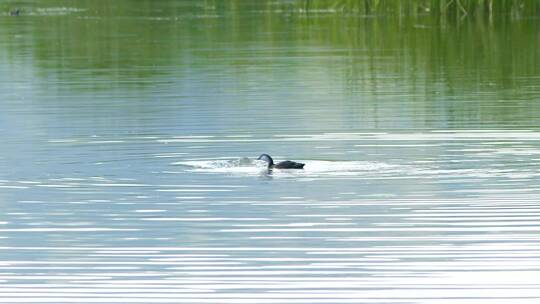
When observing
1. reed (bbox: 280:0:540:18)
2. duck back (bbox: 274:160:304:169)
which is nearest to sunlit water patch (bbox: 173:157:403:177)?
duck back (bbox: 274:160:304:169)

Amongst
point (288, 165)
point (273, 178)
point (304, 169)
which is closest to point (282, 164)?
point (288, 165)

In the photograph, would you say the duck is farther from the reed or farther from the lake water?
the reed

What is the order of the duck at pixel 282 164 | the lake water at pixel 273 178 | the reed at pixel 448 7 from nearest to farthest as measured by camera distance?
1. the lake water at pixel 273 178
2. the duck at pixel 282 164
3. the reed at pixel 448 7

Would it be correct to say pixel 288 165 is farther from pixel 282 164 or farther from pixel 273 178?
pixel 273 178

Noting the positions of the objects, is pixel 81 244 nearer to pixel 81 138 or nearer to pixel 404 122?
pixel 81 138

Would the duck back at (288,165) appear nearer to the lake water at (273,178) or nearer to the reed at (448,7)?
the lake water at (273,178)

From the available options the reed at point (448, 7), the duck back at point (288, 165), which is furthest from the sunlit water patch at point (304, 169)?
the reed at point (448, 7)

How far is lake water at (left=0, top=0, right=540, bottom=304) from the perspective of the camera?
41.3ft

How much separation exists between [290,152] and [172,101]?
25.2 feet

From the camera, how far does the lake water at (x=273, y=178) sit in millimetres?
12586

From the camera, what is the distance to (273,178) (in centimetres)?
1791

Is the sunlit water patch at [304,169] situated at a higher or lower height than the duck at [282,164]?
lower

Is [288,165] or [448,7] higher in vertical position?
[448,7]

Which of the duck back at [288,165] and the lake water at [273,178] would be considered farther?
the duck back at [288,165]
